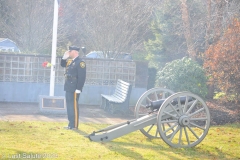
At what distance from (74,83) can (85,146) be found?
240cm

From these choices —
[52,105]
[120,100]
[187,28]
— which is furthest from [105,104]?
[187,28]

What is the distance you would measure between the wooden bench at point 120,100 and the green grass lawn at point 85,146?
242 centimetres

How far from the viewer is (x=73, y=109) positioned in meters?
10.7

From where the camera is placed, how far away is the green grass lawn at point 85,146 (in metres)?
8.03

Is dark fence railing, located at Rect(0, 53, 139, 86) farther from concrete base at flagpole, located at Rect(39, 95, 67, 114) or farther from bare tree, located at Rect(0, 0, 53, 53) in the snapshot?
bare tree, located at Rect(0, 0, 53, 53)

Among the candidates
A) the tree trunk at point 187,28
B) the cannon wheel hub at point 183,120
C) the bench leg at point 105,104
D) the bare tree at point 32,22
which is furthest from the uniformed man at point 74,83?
the bare tree at point 32,22

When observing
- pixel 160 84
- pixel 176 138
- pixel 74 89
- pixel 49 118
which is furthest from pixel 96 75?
pixel 176 138

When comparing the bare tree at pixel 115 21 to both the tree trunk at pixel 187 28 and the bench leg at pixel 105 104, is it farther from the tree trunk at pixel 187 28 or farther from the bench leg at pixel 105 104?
the bench leg at pixel 105 104

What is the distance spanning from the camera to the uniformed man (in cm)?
1065

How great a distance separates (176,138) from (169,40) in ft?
38.0

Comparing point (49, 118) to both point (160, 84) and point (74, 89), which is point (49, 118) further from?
point (160, 84)

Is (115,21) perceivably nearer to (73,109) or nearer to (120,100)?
(120,100)

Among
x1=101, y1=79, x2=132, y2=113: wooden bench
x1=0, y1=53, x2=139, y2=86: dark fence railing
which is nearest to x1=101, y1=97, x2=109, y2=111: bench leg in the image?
x1=101, y1=79, x2=132, y2=113: wooden bench

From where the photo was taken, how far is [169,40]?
69.4ft
